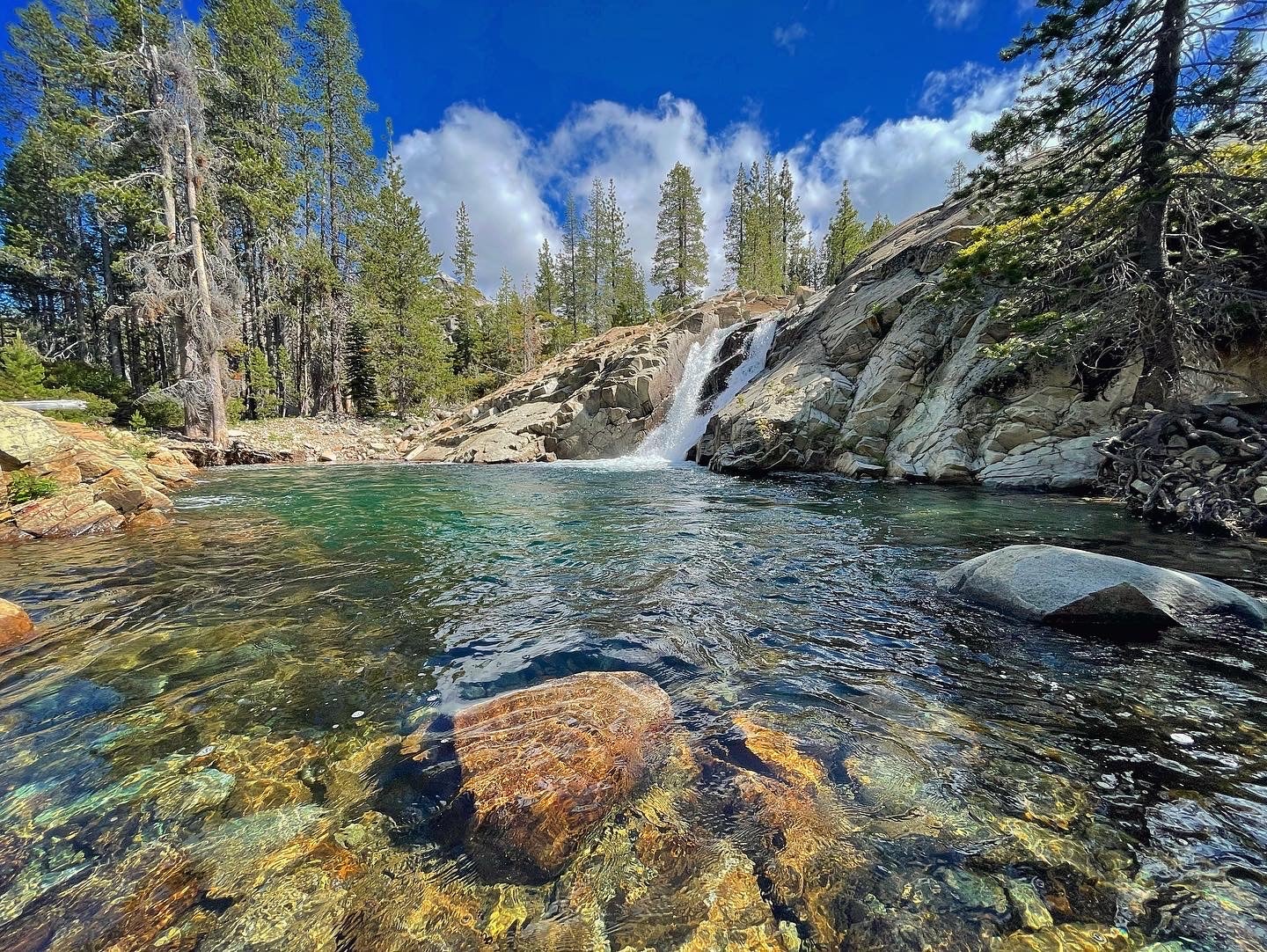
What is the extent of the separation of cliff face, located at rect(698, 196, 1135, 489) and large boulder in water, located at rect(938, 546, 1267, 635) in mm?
7819

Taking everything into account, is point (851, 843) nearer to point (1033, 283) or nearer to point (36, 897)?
point (36, 897)

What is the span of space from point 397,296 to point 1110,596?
37.6 m

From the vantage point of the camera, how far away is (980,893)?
78.2 inches

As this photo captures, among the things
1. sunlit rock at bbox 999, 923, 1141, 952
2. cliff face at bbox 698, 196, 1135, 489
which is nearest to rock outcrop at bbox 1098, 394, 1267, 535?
cliff face at bbox 698, 196, 1135, 489

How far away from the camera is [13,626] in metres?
4.32

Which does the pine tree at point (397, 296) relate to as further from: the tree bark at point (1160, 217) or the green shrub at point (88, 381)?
the tree bark at point (1160, 217)

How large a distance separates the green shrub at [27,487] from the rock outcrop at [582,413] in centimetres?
1732

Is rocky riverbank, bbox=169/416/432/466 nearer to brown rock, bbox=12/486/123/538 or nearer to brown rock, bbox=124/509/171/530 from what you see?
brown rock, bbox=124/509/171/530

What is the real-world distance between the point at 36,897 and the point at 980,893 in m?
3.73

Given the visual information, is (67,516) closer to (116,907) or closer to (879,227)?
(116,907)

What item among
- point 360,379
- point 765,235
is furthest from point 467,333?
point 765,235

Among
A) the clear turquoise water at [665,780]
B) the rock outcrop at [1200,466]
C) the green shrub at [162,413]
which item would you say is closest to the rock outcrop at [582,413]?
the green shrub at [162,413]

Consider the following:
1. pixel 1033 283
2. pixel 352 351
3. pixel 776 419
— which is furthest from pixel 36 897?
pixel 352 351

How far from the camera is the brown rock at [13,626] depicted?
4215mm
